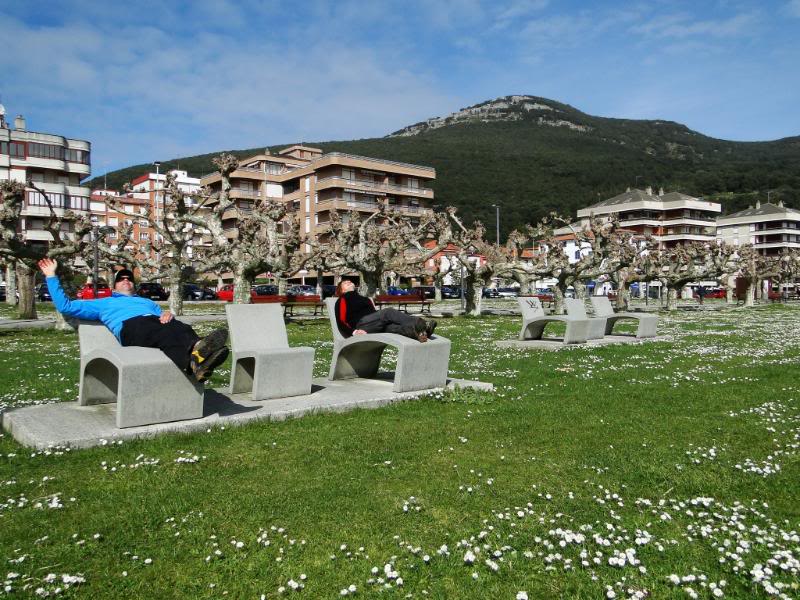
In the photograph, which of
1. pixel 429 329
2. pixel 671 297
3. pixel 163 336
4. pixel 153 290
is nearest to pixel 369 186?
pixel 153 290

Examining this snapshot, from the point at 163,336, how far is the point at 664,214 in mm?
118499

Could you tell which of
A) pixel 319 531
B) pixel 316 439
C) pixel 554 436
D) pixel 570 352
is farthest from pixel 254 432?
pixel 570 352

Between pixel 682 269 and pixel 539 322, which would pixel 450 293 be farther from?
pixel 539 322

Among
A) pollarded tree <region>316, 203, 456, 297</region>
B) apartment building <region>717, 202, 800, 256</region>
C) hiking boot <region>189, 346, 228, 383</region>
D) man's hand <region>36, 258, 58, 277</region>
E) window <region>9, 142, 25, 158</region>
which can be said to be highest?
window <region>9, 142, 25, 158</region>

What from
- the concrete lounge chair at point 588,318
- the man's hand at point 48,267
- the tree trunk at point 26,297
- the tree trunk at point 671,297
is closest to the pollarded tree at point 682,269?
the tree trunk at point 671,297

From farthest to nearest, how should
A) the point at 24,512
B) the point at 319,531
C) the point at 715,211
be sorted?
the point at 715,211 → the point at 24,512 → the point at 319,531

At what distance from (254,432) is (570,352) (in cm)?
939

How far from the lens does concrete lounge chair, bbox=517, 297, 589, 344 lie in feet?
51.5

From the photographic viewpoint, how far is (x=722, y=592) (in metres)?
3.45

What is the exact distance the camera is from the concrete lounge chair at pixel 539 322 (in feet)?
51.5

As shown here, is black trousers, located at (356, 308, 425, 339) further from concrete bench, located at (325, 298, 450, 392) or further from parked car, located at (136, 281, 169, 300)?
parked car, located at (136, 281, 169, 300)

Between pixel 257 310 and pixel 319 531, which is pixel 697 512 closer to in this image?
pixel 319 531

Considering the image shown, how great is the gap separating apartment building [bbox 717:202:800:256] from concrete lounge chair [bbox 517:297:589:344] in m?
112

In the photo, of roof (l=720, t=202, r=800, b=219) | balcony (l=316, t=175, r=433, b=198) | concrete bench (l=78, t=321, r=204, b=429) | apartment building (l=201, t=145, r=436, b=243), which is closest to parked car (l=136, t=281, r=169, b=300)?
apartment building (l=201, t=145, r=436, b=243)
